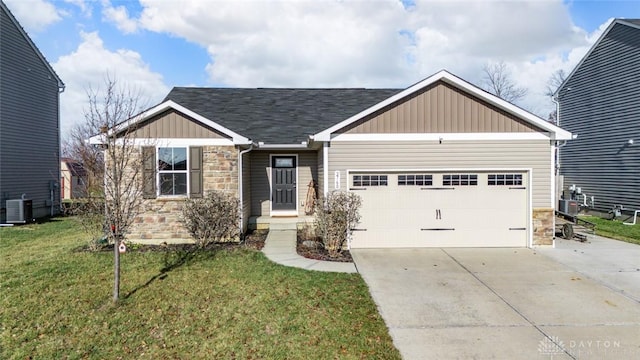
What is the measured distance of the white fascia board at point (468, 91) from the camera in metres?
8.75

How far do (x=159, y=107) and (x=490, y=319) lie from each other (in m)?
8.40

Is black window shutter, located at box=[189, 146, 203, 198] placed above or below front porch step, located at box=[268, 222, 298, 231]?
above

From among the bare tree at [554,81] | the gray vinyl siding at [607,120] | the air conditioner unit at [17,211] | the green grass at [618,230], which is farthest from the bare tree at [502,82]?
the air conditioner unit at [17,211]

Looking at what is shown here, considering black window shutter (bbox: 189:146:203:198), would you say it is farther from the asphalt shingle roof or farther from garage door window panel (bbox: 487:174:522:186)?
garage door window panel (bbox: 487:174:522:186)

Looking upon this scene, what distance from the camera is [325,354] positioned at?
3791 mm

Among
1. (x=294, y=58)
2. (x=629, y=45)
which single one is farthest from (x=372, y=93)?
(x=629, y=45)

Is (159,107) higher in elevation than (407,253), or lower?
higher

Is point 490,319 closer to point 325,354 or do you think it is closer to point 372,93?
point 325,354

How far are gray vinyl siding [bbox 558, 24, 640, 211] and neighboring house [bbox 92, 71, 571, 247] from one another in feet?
24.1

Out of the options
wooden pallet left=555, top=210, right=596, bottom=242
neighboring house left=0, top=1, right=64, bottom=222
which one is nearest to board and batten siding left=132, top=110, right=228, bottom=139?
neighboring house left=0, top=1, right=64, bottom=222

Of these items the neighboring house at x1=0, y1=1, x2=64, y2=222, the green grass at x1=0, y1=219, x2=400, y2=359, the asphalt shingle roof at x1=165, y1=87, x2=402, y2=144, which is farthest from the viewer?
the neighboring house at x1=0, y1=1, x2=64, y2=222

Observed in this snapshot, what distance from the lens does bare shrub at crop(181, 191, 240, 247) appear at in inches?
350

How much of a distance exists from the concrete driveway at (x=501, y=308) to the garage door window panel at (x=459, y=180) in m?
2.01

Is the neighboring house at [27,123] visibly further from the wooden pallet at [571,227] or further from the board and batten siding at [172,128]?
the wooden pallet at [571,227]
